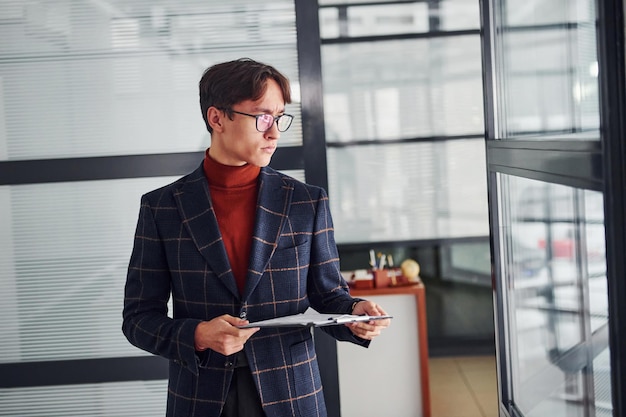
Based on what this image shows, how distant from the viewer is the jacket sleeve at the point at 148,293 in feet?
6.36

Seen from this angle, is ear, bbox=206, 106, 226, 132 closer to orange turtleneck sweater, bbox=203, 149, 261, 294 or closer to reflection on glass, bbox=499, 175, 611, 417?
orange turtleneck sweater, bbox=203, 149, 261, 294

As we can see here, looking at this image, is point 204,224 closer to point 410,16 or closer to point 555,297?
point 555,297

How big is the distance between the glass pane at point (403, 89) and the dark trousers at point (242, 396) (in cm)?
425

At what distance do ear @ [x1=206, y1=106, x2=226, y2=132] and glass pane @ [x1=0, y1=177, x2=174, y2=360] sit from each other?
127 centimetres

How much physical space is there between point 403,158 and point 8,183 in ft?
11.2

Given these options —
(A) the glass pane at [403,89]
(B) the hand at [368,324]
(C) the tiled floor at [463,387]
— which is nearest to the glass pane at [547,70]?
(B) the hand at [368,324]

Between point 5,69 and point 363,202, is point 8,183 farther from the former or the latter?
point 363,202

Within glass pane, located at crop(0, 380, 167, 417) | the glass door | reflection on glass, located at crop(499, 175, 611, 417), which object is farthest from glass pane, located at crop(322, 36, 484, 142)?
reflection on glass, located at crop(499, 175, 611, 417)

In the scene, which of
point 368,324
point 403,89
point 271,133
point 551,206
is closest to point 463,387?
point 403,89

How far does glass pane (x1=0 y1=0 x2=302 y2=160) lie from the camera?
124 inches

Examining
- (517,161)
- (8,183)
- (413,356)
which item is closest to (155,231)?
(517,161)

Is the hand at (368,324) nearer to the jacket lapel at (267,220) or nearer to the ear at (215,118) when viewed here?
the jacket lapel at (267,220)

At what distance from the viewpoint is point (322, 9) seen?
608 centimetres

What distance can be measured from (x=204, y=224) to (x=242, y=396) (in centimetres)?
40
